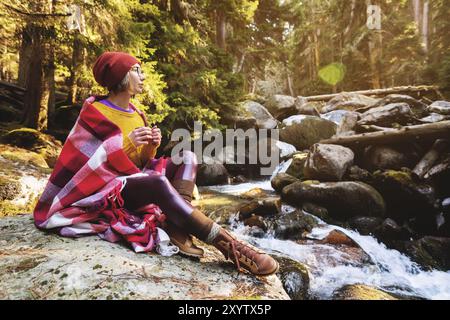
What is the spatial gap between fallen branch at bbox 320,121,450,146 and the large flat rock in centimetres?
751

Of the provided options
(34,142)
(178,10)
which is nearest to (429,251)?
(34,142)

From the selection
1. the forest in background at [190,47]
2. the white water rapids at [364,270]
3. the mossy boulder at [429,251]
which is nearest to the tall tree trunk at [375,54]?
the forest in background at [190,47]

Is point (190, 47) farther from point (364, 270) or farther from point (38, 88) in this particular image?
point (364, 270)

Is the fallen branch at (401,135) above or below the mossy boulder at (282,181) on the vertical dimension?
above

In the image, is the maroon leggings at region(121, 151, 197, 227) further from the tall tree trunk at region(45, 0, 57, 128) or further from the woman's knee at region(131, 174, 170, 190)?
the tall tree trunk at region(45, 0, 57, 128)

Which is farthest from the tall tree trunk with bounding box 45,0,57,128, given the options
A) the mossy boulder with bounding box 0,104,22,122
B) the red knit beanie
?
the red knit beanie

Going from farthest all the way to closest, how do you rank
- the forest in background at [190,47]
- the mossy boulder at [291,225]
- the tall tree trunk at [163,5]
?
the tall tree trunk at [163,5] < the mossy boulder at [291,225] < the forest in background at [190,47]

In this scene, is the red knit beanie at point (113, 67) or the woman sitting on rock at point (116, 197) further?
the red knit beanie at point (113, 67)

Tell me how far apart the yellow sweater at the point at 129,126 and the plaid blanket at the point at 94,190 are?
149 millimetres

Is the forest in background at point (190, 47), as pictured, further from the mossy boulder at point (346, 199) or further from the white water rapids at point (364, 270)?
the white water rapids at point (364, 270)

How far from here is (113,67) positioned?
2465 millimetres

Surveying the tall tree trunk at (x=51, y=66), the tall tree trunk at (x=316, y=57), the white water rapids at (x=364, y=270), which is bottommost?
the white water rapids at (x=364, y=270)

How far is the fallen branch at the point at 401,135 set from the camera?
7293mm
